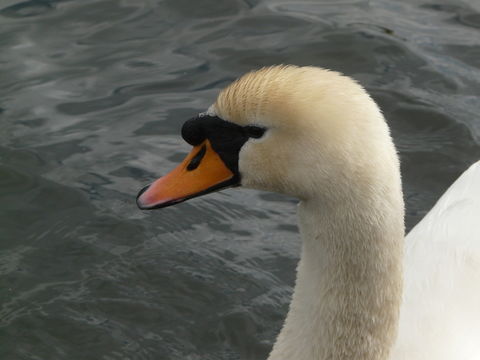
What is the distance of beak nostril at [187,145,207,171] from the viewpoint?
3.60 metres

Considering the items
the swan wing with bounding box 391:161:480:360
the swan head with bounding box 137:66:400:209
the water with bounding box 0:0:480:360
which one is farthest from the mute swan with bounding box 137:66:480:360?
the water with bounding box 0:0:480:360

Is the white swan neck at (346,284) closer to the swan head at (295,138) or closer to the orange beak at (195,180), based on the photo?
the swan head at (295,138)

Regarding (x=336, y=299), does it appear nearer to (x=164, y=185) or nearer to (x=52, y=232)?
(x=164, y=185)

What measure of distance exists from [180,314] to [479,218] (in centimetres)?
168

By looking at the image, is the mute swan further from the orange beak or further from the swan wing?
the swan wing

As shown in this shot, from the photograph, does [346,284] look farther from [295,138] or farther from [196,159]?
[196,159]

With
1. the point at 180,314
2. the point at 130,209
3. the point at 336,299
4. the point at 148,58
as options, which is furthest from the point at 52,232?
the point at 336,299

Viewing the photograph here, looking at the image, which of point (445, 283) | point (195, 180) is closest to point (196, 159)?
point (195, 180)

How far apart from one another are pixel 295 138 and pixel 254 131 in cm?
19

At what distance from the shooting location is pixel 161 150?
6.82 meters

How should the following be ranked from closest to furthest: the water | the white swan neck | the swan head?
the swan head → the white swan neck → the water

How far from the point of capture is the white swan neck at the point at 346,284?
3.20 metres

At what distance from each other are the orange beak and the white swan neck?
364mm

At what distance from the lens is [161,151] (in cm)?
682
